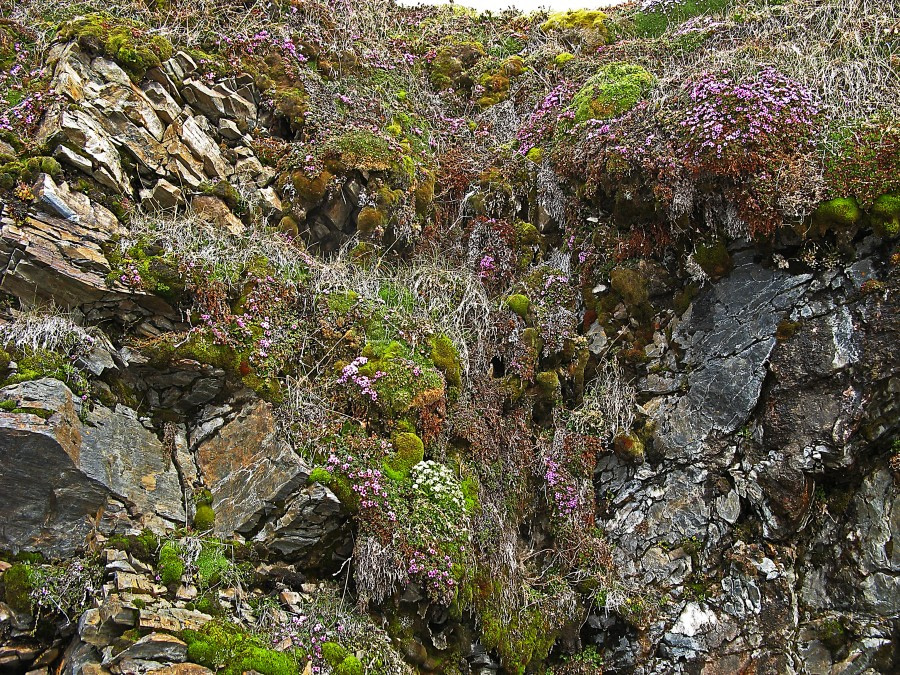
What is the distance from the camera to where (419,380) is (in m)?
7.28

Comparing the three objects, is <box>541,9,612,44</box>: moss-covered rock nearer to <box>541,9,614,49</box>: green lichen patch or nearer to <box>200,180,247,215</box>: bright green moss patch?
<box>541,9,614,49</box>: green lichen patch

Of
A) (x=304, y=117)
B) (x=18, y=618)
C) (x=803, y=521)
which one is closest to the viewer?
(x=18, y=618)

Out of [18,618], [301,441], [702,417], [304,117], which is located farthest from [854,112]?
[18,618]

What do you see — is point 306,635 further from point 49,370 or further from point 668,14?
point 668,14

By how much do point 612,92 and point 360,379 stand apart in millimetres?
6775

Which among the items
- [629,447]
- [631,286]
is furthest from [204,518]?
[631,286]

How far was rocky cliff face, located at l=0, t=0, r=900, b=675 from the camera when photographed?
565cm

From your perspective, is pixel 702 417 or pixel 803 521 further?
pixel 702 417

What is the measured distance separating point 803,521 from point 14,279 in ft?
31.2

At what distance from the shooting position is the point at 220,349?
6.77 m

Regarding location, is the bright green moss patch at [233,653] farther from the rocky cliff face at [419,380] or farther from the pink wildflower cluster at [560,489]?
the pink wildflower cluster at [560,489]

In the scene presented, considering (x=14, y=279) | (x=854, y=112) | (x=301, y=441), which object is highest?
(x=854, y=112)

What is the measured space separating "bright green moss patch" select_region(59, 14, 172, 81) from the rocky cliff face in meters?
0.04

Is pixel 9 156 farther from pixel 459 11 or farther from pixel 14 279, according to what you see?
pixel 459 11
